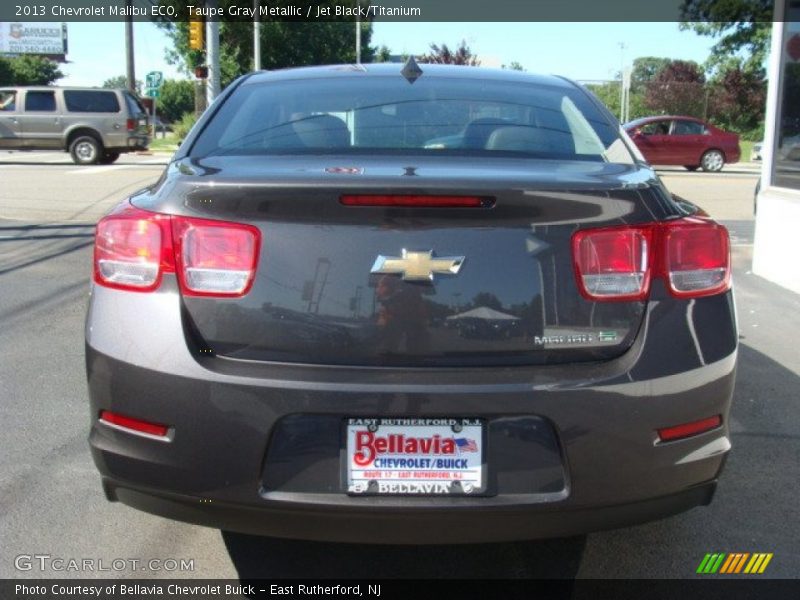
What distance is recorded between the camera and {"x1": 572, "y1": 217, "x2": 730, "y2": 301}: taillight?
2.41 meters

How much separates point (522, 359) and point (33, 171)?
1912 centimetres

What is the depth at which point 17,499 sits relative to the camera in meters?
3.45

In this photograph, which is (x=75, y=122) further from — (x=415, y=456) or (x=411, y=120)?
(x=415, y=456)

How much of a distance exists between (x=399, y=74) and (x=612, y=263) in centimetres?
160

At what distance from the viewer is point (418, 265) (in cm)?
236

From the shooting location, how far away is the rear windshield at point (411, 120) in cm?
299

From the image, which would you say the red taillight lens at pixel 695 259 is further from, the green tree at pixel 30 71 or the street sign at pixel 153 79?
the green tree at pixel 30 71

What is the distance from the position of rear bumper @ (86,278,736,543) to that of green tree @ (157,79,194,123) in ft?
243

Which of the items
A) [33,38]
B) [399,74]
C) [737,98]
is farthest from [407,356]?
[33,38]

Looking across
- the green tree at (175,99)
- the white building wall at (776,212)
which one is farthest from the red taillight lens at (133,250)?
the green tree at (175,99)

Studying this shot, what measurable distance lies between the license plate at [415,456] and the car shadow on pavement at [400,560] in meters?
0.71

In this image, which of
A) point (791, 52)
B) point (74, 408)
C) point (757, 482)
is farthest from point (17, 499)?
point (791, 52)

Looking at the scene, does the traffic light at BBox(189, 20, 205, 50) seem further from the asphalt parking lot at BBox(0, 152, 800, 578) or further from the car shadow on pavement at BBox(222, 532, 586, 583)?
the car shadow on pavement at BBox(222, 532, 586, 583)

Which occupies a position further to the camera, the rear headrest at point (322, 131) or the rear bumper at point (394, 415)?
the rear headrest at point (322, 131)
